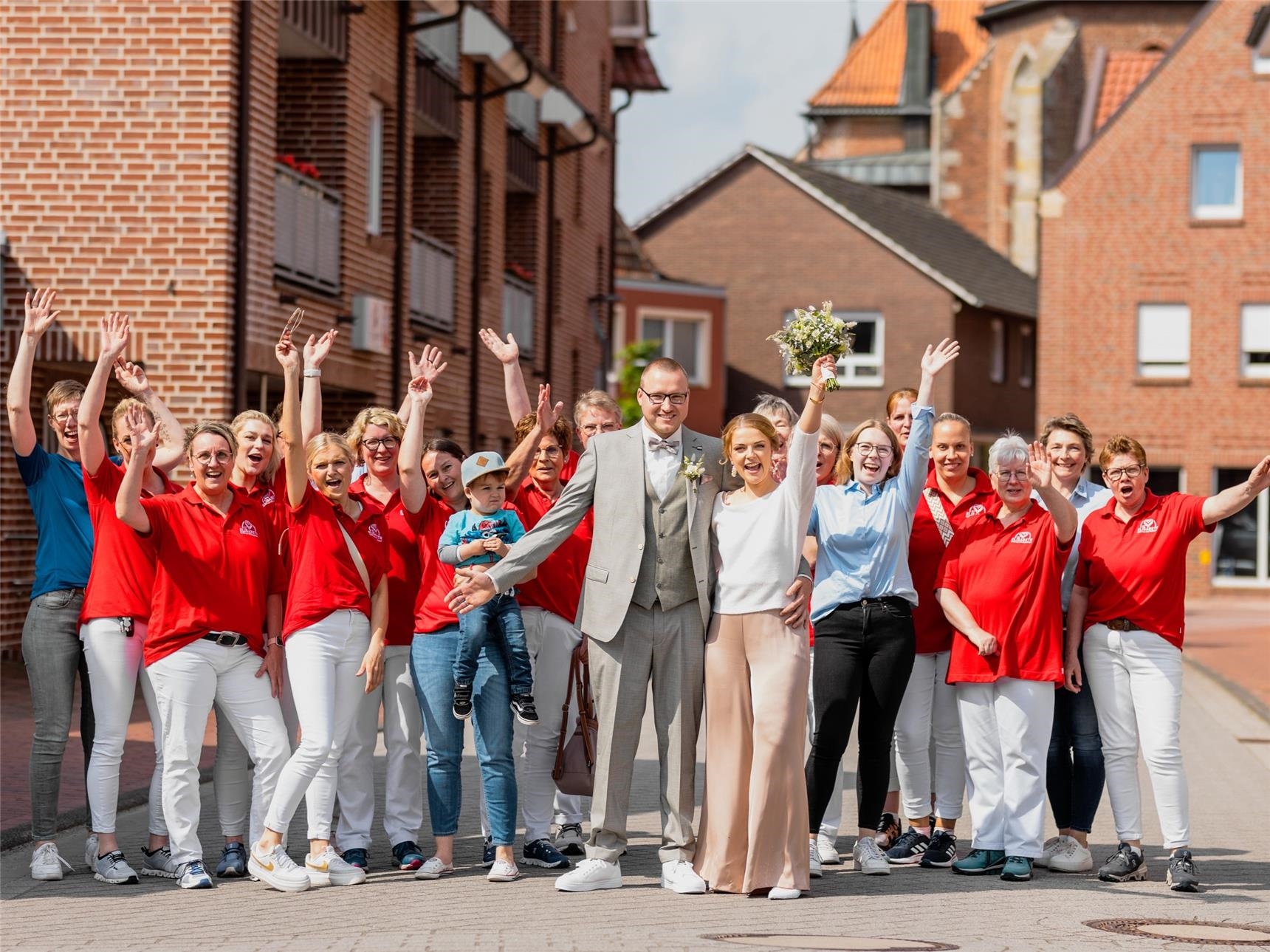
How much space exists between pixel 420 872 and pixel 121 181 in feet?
30.6

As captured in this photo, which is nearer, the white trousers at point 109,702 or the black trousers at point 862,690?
the white trousers at point 109,702

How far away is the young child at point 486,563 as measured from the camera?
7.82 meters

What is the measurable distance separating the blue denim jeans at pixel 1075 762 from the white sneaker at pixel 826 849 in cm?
108

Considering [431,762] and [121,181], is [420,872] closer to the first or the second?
[431,762]

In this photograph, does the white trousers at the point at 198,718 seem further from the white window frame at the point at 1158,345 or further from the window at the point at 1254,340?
the window at the point at 1254,340

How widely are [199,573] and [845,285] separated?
40114mm

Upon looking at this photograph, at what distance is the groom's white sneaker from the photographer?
7527mm

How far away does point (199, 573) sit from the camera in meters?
7.61

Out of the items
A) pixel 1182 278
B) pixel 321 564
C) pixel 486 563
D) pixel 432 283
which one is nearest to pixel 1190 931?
pixel 486 563

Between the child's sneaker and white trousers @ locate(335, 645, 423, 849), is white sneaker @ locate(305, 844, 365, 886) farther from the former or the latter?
the child's sneaker

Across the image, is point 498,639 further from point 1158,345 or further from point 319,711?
point 1158,345

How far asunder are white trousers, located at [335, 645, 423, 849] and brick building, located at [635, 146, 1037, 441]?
36883 millimetres

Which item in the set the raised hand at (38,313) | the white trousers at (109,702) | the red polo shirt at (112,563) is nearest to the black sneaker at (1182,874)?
the white trousers at (109,702)

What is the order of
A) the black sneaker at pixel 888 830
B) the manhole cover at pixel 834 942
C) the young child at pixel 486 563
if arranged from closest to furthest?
the manhole cover at pixel 834 942 → the young child at pixel 486 563 → the black sneaker at pixel 888 830
